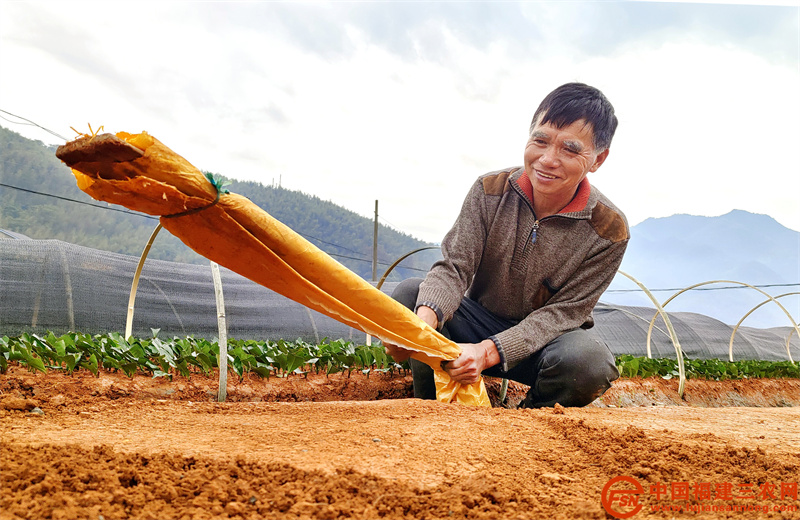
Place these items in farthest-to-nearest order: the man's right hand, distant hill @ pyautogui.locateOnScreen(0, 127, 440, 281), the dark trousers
Result: distant hill @ pyautogui.locateOnScreen(0, 127, 440, 281) → the dark trousers → the man's right hand

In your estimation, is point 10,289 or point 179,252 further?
point 179,252

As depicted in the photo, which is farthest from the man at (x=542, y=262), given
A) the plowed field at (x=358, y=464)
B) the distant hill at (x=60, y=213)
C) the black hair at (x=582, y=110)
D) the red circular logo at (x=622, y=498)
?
the distant hill at (x=60, y=213)

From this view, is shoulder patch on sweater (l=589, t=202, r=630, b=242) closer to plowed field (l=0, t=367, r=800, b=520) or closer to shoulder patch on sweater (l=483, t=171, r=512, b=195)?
shoulder patch on sweater (l=483, t=171, r=512, b=195)

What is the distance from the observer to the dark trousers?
7.57ft

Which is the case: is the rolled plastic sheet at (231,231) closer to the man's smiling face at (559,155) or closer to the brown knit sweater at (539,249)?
the brown knit sweater at (539,249)

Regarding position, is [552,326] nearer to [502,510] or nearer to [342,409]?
[342,409]

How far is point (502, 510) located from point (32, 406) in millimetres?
1636

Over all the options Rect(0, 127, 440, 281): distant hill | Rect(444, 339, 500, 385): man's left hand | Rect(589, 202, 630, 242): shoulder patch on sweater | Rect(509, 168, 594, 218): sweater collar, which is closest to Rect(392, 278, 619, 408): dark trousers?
Rect(444, 339, 500, 385): man's left hand

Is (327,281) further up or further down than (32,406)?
further up

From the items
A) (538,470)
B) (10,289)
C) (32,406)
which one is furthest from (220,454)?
(10,289)

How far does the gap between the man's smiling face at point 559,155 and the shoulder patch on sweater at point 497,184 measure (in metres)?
0.18

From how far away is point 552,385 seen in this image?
7.80ft

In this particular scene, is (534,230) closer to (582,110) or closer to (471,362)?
(582,110)

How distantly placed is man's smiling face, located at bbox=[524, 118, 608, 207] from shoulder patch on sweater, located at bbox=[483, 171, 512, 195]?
185mm
